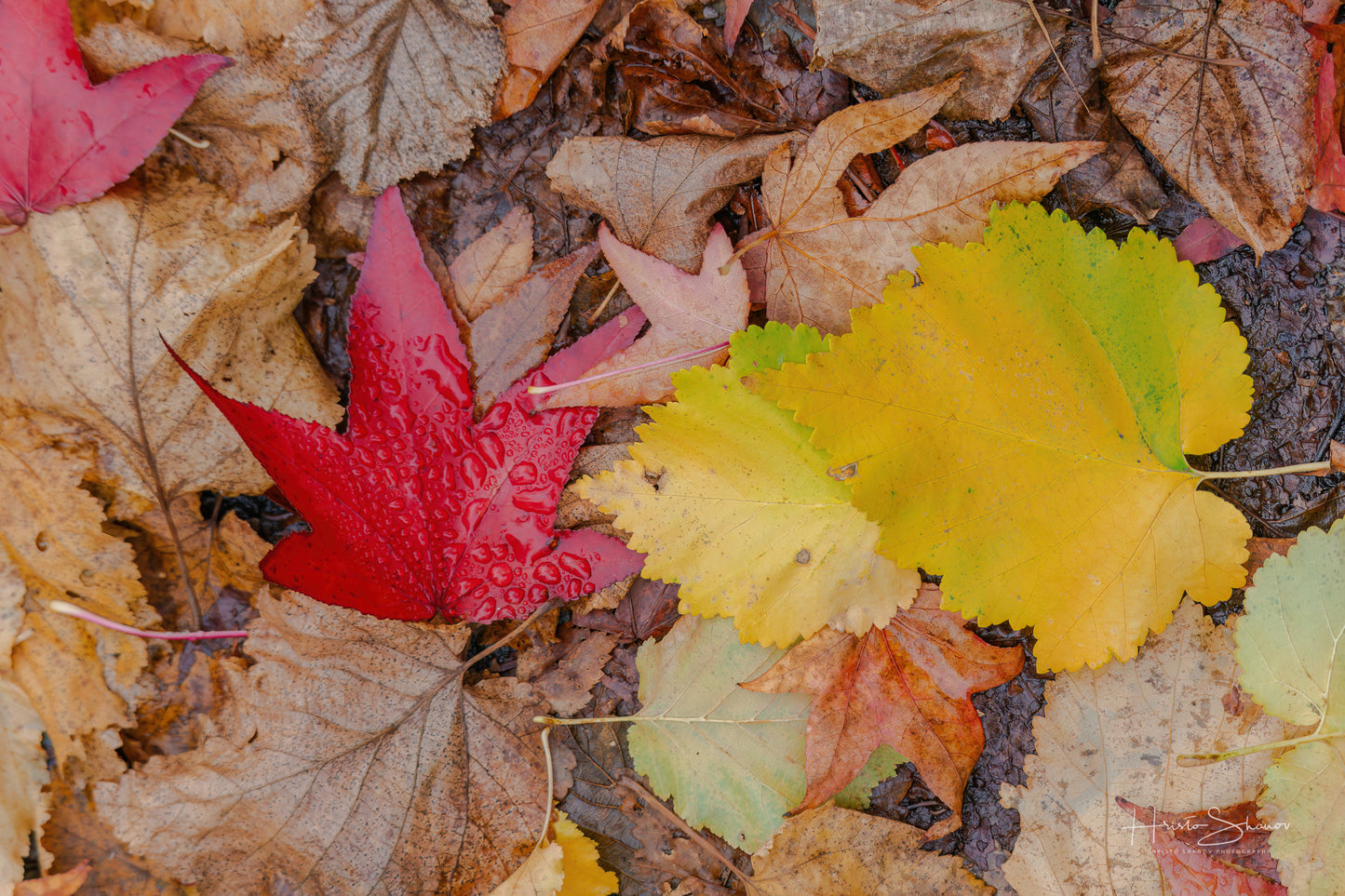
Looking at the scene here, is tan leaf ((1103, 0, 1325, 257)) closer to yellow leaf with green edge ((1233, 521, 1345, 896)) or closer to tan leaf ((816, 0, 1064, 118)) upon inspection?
tan leaf ((816, 0, 1064, 118))

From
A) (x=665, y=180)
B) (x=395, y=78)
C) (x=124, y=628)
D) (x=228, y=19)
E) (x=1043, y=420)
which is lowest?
(x=124, y=628)

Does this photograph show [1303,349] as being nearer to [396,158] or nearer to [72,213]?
[396,158]

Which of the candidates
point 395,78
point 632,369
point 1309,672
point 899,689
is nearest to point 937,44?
point 632,369

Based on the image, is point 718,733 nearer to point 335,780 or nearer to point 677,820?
point 677,820

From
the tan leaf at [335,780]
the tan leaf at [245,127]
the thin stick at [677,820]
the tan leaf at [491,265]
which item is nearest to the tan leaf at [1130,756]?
the thin stick at [677,820]

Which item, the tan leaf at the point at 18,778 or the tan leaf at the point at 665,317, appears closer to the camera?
the tan leaf at the point at 665,317

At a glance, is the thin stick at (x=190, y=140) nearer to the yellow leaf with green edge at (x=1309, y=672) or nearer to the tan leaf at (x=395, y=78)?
the tan leaf at (x=395, y=78)

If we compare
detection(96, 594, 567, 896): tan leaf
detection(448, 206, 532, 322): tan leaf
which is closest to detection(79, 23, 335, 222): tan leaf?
detection(448, 206, 532, 322): tan leaf
